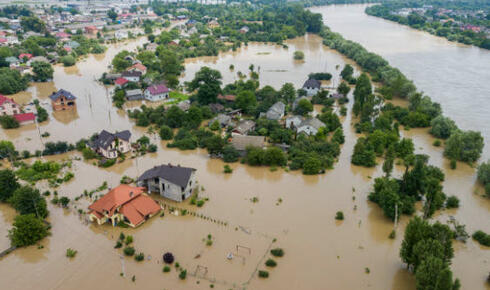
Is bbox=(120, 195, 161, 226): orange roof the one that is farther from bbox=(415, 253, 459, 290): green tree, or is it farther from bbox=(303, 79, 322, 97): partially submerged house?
bbox=(303, 79, 322, 97): partially submerged house

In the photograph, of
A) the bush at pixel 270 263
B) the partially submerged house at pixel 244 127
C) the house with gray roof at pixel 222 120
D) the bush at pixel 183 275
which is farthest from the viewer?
the house with gray roof at pixel 222 120

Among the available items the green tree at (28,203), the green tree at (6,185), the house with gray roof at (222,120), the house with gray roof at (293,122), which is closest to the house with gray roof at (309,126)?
the house with gray roof at (293,122)

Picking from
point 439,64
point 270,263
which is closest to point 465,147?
point 270,263

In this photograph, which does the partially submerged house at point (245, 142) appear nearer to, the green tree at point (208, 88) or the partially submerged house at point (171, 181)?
the partially submerged house at point (171, 181)

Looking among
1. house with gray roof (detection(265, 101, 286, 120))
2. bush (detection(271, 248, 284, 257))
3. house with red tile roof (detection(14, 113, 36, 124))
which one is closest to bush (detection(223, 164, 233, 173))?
bush (detection(271, 248, 284, 257))

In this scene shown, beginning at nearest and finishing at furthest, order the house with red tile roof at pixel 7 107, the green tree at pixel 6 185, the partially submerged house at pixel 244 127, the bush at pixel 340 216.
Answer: the bush at pixel 340 216, the green tree at pixel 6 185, the partially submerged house at pixel 244 127, the house with red tile roof at pixel 7 107

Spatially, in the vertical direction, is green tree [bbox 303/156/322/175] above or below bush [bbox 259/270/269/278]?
above
